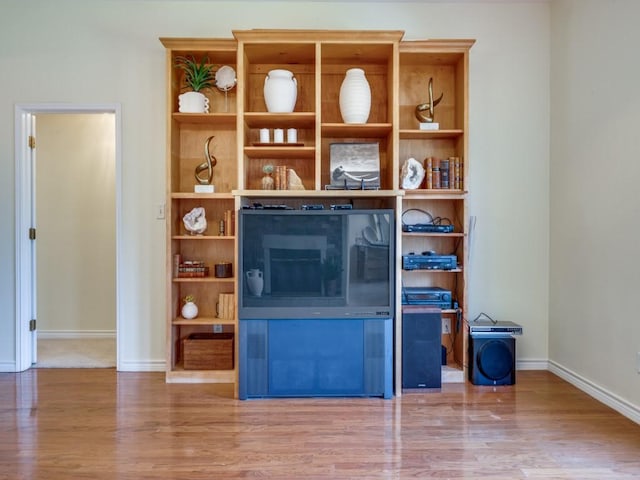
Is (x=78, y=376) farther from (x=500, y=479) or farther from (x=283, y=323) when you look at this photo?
(x=500, y=479)

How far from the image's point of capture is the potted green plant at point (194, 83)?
116 inches

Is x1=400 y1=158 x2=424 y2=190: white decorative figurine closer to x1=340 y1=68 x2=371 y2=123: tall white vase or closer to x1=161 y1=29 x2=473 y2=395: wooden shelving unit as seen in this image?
x1=161 y1=29 x2=473 y2=395: wooden shelving unit

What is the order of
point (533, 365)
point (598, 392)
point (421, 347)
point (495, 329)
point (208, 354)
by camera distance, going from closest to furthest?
point (598, 392)
point (421, 347)
point (495, 329)
point (208, 354)
point (533, 365)

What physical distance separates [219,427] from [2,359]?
2195 mm

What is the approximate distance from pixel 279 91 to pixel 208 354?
6.56ft

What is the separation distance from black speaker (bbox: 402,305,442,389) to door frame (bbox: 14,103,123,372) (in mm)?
2231

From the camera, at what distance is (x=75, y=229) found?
426cm

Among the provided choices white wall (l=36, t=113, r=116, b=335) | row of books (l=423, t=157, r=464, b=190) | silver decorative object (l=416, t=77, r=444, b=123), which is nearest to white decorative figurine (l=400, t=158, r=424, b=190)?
row of books (l=423, t=157, r=464, b=190)

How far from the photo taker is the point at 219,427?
7.49ft

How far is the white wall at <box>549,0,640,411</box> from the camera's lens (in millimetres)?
2359

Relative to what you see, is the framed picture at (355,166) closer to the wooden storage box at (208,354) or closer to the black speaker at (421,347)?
the black speaker at (421,347)

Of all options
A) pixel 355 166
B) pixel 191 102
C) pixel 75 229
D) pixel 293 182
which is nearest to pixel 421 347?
pixel 355 166

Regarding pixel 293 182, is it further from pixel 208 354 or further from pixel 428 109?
pixel 208 354

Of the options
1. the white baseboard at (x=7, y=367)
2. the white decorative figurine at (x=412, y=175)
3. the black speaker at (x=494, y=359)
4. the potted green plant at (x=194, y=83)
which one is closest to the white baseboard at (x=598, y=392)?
the black speaker at (x=494, y=359)
